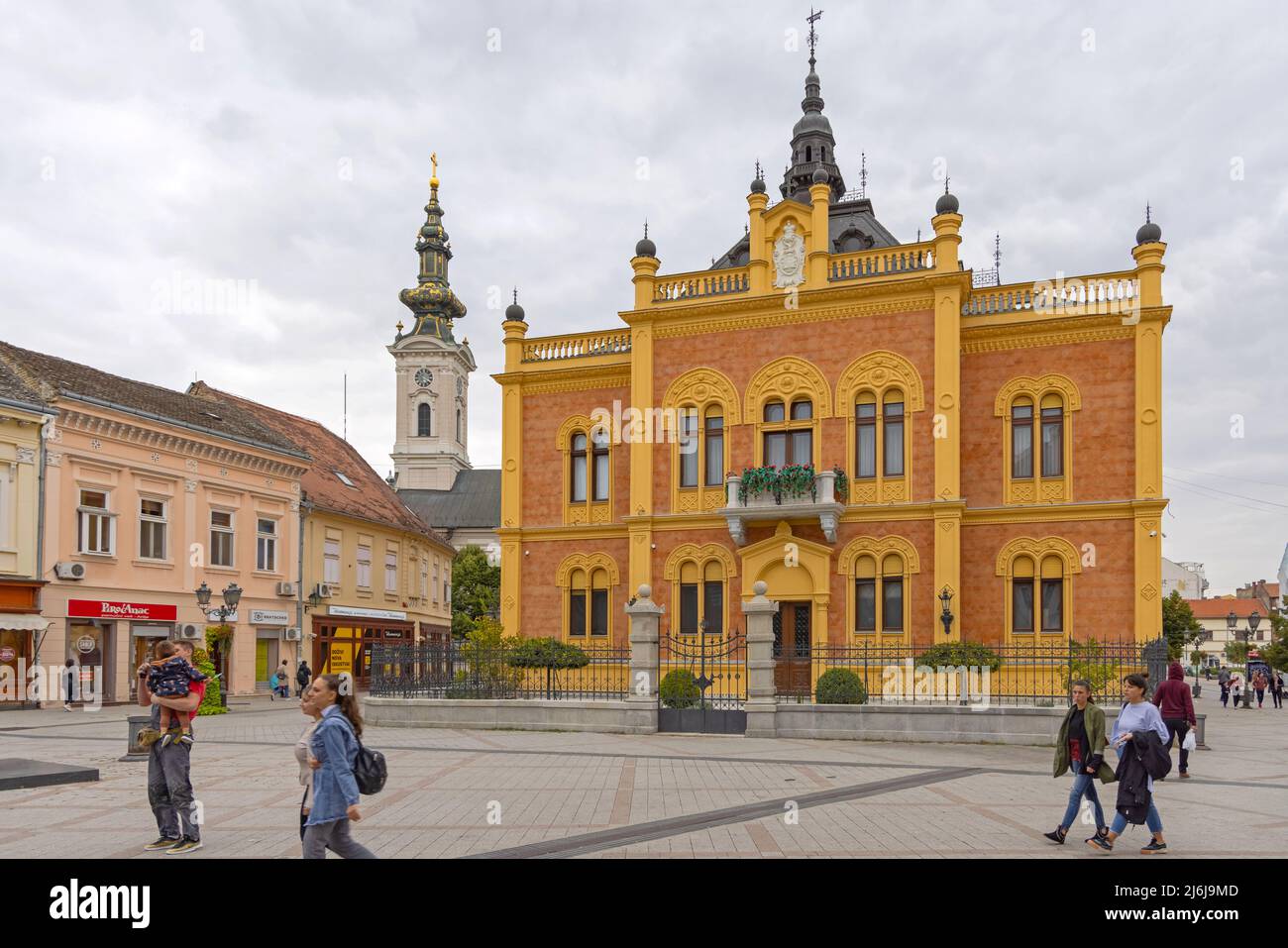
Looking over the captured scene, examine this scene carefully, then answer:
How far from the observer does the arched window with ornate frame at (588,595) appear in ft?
104

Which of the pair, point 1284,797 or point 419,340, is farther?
point 419,340

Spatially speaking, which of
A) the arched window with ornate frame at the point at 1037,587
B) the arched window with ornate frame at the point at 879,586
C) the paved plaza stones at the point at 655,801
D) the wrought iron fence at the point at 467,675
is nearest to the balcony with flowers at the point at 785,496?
the arched window with ornate frame at the point at 879,586

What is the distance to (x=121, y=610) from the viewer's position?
3062cm

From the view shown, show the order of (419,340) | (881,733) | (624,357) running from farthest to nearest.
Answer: (419,340), (624,357), (881,733)

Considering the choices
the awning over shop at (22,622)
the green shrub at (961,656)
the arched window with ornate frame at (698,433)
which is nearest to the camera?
the green shrub at (961,656)

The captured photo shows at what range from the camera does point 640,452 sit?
101 ft

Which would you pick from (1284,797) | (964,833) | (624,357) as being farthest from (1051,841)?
(624,357)

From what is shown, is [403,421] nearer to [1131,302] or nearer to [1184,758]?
[1131,302]

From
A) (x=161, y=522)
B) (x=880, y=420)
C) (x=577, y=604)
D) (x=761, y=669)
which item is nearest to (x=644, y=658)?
(x=761, y=669)

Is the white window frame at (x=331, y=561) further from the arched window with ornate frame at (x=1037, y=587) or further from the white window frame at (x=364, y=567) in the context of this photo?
the arched window with ornate frame at (x=1037, y=587)

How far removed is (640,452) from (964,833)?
69.4ft

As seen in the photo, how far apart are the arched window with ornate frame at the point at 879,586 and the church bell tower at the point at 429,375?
59.0 m

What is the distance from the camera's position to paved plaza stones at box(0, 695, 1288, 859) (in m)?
9.64

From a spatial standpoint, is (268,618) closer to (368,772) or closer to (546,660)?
(546,660)
